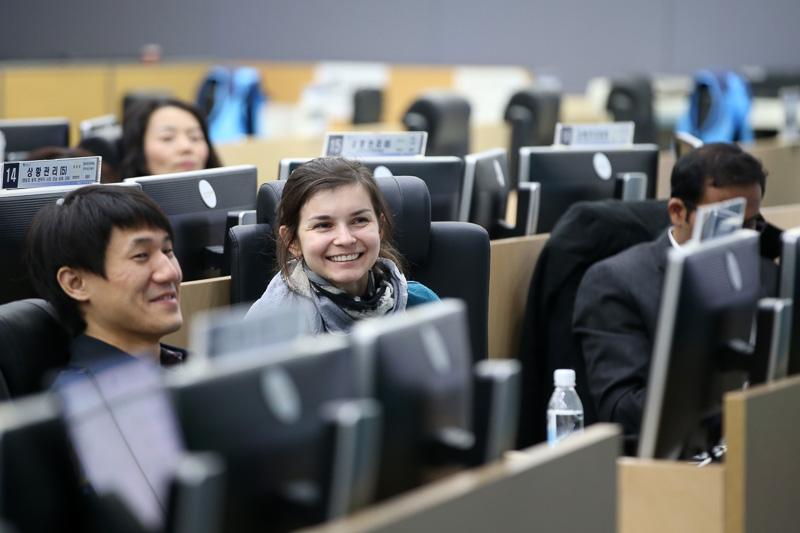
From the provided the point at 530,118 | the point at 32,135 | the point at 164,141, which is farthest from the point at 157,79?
the point at 164,141

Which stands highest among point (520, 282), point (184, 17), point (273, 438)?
point (184, 17)

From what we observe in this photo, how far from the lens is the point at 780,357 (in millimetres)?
1605

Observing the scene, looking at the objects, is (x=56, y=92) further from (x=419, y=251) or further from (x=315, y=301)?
(x=315, y=301)

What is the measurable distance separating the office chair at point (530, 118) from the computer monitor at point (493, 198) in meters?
2.84

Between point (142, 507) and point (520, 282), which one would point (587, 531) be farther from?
point (520, 282)

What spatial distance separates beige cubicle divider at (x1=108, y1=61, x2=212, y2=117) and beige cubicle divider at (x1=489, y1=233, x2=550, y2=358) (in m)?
4.56

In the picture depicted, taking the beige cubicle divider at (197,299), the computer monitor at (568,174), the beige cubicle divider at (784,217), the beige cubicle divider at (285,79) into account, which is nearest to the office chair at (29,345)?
the beige cubicle divider at (197,299)

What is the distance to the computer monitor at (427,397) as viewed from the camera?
108 cm

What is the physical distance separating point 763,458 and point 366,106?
591 centimetres

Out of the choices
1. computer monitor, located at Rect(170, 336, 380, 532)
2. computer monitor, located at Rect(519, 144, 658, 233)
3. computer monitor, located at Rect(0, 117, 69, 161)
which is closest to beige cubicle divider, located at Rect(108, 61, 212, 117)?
computer monitor, located at Rect(0, 117, 69, 161)

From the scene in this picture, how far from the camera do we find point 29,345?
1.71 m

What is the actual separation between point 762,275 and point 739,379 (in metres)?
1.13

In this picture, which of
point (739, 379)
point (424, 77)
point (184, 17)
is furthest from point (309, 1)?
point (739, 379)

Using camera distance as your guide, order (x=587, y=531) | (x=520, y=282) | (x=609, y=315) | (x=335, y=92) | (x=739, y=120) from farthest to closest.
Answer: (x=335, y=92) → (x=739, y=120) → (x=520, y=282) → (x=609, y=315) → (x=587, y=531)
